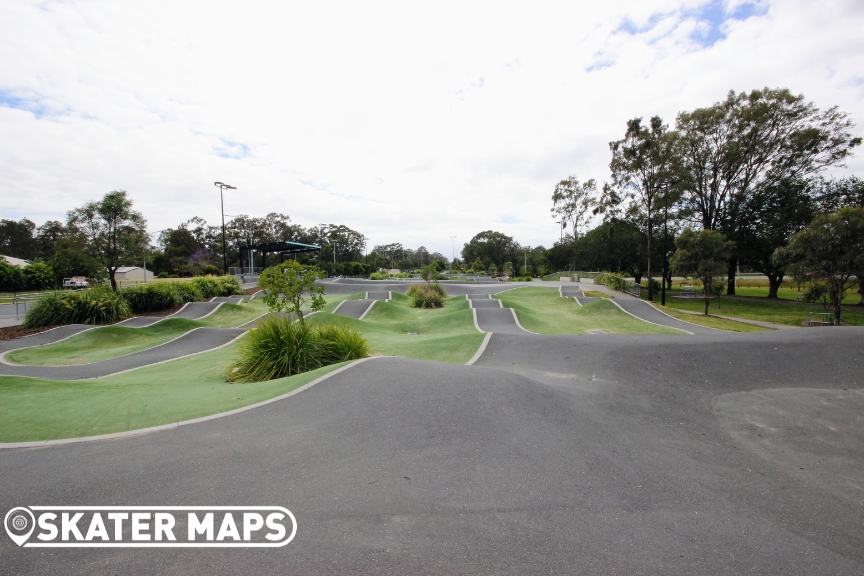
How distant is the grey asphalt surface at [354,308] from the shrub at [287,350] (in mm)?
8859

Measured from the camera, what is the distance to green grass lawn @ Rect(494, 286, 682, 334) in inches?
562

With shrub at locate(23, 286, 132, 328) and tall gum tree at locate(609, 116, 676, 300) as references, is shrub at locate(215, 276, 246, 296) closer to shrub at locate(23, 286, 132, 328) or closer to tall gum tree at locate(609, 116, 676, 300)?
shrub at locate(23, 286, 132, 328)

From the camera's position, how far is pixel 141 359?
9.51m

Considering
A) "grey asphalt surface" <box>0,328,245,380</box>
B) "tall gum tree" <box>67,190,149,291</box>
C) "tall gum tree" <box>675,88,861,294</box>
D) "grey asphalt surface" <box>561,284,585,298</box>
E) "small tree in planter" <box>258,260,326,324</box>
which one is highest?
"tall gum tree" <box>675,88,861,294</box>

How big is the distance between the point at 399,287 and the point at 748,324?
2061cm

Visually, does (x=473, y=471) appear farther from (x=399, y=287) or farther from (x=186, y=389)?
(x=399, y=287)

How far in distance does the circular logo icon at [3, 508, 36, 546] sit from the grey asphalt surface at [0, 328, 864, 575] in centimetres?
13

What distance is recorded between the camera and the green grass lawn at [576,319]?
1428 centimetres

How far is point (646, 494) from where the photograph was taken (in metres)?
2.94

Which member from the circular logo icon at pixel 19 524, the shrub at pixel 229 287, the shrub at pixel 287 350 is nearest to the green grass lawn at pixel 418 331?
the shrub at pixel 287 350

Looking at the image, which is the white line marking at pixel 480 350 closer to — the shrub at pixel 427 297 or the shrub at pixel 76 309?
the shrub at pixel 427 297

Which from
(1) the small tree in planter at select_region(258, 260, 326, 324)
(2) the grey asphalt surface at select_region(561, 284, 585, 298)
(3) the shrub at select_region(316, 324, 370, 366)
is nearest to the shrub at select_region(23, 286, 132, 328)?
(1) the small tree in planter at select_region(258, 260, 326, 324)

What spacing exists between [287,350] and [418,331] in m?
7.12

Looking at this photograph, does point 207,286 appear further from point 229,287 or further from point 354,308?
point 354,308
